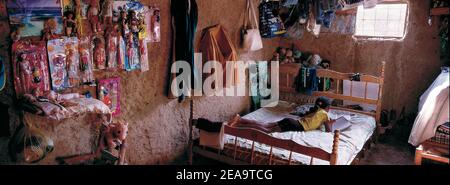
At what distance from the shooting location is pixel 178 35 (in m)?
3.81

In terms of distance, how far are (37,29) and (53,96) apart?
53 cm

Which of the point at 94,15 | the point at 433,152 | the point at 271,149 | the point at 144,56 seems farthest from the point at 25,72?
the point at 433,152

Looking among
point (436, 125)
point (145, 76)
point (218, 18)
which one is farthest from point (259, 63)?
point (436, 125)

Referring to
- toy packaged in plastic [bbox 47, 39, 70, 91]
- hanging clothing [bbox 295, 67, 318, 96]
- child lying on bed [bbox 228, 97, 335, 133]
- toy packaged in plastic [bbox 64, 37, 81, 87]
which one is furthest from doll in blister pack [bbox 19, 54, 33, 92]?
hanging clothing [bbox 295, 67, 318, 96]

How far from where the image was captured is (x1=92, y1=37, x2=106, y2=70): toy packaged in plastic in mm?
3113

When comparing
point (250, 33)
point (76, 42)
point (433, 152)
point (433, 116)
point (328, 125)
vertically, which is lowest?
point (433, 152)

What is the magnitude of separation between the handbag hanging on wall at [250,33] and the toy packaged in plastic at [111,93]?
2.09 meters

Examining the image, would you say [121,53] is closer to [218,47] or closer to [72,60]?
[72,60]

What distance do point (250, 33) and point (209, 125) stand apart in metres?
1.81

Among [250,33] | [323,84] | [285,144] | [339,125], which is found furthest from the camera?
[323,84]

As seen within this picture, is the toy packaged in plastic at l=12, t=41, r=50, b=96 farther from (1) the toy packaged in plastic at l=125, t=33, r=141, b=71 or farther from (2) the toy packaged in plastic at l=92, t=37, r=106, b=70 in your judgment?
(1) the toy packaged in plastic at l=125, t=33, r=141, b=71

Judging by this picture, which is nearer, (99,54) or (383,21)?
(99,54)

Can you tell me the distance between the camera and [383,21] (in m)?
5.16
